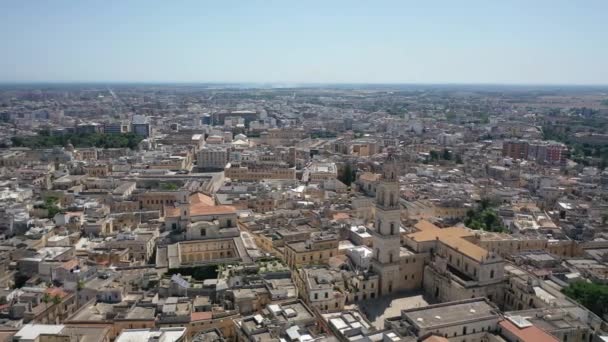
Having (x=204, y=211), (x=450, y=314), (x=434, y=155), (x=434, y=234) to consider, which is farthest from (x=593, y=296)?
(x=434, y=155)

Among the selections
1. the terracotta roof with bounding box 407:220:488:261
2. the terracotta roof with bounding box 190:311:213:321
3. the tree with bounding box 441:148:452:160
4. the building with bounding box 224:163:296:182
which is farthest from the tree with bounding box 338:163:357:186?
the terracotta roof with bounding box 190:311:213:321

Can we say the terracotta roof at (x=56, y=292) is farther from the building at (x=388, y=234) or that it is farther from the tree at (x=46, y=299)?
the building at (x=388, y=234)

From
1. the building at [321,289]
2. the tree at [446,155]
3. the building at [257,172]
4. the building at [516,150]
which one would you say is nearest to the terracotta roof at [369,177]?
the building at [257,172]

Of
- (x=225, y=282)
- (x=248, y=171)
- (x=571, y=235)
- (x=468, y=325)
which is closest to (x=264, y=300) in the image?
(x=225, y=282)

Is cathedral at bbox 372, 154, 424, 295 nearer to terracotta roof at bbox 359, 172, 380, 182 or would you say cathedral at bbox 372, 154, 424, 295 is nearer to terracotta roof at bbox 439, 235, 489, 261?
terracotta roof at bbox 439, 235, 489, 261

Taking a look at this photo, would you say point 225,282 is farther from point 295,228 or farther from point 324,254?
point 295,228

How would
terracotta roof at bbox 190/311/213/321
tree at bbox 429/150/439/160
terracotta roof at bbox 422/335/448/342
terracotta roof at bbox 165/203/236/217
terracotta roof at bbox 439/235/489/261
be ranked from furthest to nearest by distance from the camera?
tree at bbox 429/150/439/160 < terracotta roof at bbox 165/203/236/217 < terracotta roof at bbox 439/235/489/261 < terracotta roof at bbox 190/311/213/321 < terracotta roof at bbox 422/335/448/342

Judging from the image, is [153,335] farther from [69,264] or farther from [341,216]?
[341,216]

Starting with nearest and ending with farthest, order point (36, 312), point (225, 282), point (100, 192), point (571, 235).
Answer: point (36, 312)
point (225, 282)
point (571, 235)
point (100, 192)
